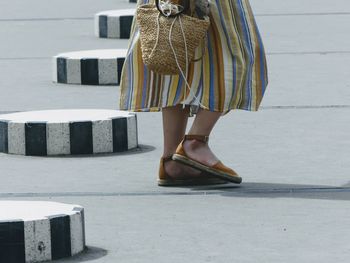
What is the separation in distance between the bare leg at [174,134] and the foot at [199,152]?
0.06 m

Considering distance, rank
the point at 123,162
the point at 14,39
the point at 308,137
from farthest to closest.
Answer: the point at 14,39 < the point at 308,137 < the point at 123,162

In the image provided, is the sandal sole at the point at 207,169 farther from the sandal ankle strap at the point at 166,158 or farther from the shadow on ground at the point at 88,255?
the shadow on ground at the point at 88,255

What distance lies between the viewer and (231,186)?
5773 mm

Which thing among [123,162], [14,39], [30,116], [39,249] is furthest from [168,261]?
[14,39]

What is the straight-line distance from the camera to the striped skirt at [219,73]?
569cm

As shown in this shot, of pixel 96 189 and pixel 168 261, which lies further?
pixel 96 189

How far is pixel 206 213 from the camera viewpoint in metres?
5.23

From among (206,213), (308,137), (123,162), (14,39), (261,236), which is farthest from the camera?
(14,39)

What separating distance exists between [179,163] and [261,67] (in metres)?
0.49

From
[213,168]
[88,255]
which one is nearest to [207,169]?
[213,168]

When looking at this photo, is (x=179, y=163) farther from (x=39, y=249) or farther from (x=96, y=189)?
(x=39, y=249)

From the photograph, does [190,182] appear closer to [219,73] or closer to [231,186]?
[231,186]

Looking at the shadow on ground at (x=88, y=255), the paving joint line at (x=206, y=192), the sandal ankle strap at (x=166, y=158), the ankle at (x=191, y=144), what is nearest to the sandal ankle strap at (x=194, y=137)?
the ankle at (x=191, y=144)

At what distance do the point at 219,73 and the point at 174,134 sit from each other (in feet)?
1.06
